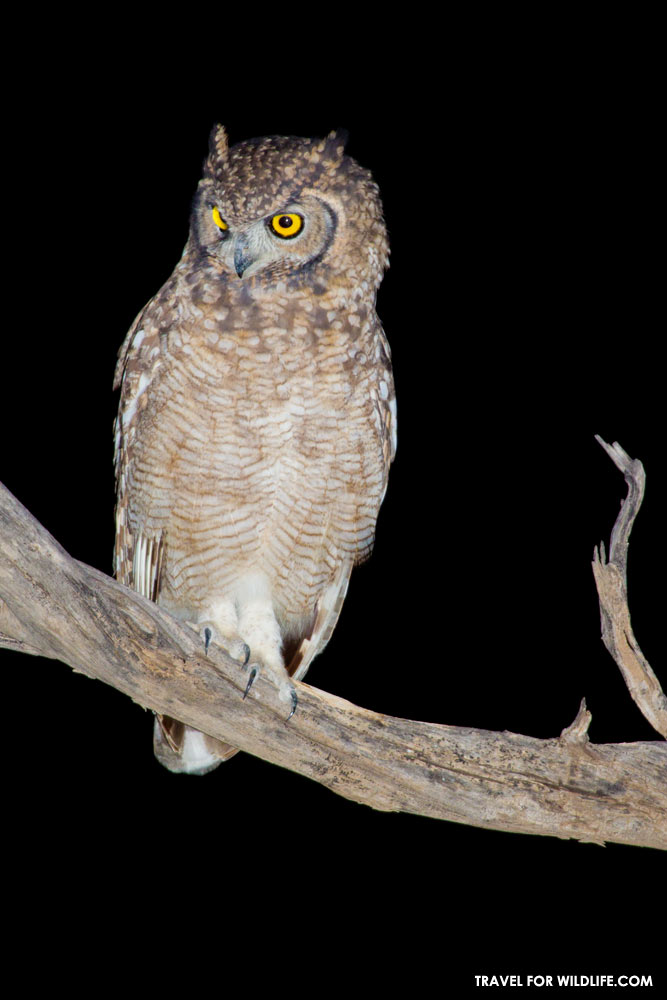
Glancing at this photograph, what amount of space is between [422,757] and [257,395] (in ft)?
2.96

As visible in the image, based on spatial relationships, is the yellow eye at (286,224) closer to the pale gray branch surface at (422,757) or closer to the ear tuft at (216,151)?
the ear tuft at (216,151)

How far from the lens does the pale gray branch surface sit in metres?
2.06

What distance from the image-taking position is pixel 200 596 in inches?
94.6

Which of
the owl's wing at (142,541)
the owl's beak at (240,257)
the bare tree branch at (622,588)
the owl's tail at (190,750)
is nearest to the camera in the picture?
the bare tree branch at (622,588)

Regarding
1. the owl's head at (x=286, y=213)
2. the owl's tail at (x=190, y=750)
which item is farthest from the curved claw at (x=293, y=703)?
the owl's head at (x=286, y=213)

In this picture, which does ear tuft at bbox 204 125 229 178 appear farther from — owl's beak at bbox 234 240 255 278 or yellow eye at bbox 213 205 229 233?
owl's beak at bbox 234 240 255 278

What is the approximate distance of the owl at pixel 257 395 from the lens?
2199 mm

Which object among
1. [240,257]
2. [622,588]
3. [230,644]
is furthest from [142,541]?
[622,588]

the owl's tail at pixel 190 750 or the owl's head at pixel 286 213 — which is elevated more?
the owl's head at pixel 286 213

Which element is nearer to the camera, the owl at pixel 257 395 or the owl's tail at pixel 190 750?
the owl at pixel 257 395

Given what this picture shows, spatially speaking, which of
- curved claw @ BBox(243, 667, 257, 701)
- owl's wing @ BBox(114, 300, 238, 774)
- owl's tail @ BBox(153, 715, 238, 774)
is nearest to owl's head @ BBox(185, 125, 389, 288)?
owl's wing @ BBox(114, 300, 238, 774)

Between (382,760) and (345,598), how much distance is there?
24.3 inches

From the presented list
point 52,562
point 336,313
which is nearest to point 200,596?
point 52,562

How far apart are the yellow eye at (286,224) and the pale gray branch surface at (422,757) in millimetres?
912
